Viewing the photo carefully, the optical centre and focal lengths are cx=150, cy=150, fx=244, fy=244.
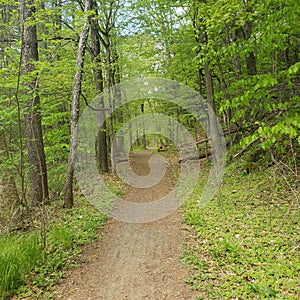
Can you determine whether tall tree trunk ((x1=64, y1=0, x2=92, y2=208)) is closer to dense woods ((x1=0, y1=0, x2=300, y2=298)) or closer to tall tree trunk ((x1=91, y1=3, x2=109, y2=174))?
dense woods ((x1=0, y1=0, x2=300, y2=298))

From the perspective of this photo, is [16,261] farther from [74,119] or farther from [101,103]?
[101,103]

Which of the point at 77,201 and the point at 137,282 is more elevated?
the point at 77,201

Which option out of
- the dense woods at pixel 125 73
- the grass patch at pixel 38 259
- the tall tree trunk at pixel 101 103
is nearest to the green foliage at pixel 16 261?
the grass patch at pixel 38 259

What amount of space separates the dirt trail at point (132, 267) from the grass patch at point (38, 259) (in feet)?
0.72

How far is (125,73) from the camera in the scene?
15570mm

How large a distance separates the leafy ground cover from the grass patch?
208 centimetres

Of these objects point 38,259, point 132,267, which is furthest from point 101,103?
point 132,267

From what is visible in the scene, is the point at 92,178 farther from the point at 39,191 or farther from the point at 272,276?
the point at 272,276

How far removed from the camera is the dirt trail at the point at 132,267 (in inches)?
137

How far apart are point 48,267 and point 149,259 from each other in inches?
67.1

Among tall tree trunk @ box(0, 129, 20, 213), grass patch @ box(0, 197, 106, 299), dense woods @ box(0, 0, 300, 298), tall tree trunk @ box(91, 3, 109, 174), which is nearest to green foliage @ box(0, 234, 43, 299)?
grass patch @ box(0, 197, 106, 299)

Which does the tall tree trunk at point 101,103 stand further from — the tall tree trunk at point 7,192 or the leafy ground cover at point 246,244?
the leafy ground cover at point 246,244

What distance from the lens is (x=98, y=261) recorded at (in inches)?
172

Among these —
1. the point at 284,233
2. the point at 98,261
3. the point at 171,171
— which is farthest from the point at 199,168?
the point at 98,261
